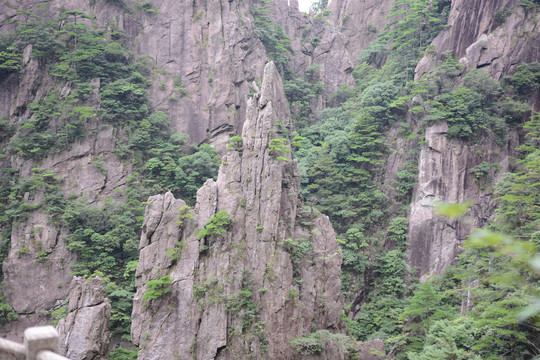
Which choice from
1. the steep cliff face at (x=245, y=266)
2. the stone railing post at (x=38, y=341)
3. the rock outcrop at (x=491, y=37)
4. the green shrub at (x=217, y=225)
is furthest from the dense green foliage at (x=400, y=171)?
the stone railing post at (x=38, y=341)

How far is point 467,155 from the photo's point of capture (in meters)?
25.3

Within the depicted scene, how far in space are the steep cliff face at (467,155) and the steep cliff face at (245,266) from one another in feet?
22.6

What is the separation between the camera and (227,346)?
17.5 m

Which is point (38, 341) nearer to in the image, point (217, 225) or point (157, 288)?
point (157, 288)

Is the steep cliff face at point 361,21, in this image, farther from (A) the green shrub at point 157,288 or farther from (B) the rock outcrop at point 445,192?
(A) the green shrub at point 157,288

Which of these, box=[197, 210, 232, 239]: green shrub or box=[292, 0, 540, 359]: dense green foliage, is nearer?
box=[292, 0, 540, 359]: dense green foliage

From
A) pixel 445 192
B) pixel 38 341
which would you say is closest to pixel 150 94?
pixel 445 192

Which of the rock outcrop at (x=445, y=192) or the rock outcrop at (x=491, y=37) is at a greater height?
the rock outcrop at (x=491, y=37)

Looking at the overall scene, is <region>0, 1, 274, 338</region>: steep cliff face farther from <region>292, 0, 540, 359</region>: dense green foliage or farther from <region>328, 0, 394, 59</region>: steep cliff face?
<region>328, 0, 394, 59</region>: steep cliff face

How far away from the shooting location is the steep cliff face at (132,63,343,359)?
1773 centimetres

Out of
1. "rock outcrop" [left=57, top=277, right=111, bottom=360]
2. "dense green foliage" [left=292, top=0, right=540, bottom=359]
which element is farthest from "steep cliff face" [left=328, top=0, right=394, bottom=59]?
"rock outcrop" [left=57, top=277, right=111, bottom=360]

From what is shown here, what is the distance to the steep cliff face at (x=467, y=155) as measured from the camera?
2406 centimetres

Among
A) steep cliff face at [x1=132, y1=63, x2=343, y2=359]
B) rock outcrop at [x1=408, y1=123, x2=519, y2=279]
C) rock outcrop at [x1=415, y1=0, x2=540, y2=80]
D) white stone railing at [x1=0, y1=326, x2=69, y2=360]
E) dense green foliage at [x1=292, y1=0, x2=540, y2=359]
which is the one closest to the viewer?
white stone railing at [x1=0, y1=326, x2=69, y2=360]

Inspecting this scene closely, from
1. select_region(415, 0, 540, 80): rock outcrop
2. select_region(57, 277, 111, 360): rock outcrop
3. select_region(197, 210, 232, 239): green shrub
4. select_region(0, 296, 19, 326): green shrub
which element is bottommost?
select_region(0, 296, 19, 326): green shrub
